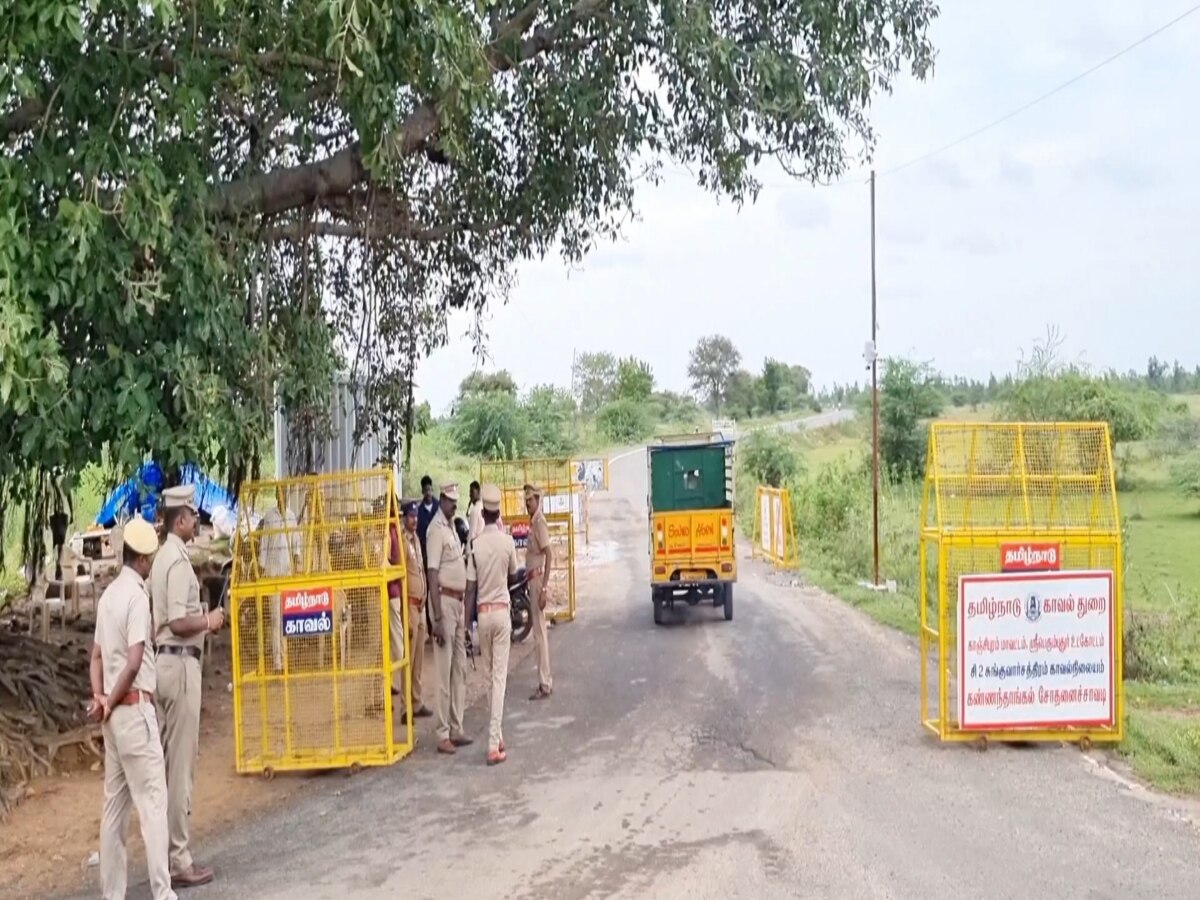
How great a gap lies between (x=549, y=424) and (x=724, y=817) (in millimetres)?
46034

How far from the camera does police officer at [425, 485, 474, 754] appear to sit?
31.8ft

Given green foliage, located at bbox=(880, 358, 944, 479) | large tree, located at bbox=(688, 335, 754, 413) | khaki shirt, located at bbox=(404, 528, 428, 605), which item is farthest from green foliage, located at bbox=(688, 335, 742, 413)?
khaki shirt, located at bbox=(404, 528, 428, 605)

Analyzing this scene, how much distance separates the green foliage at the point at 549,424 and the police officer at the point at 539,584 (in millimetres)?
33362

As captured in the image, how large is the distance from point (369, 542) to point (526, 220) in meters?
4.94

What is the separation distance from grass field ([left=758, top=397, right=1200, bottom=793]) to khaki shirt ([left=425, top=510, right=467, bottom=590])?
5.66 metres

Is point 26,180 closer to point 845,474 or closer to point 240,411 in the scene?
point 240,411

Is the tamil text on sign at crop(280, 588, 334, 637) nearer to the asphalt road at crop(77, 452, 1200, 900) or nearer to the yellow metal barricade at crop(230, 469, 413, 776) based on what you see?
the yellow metal barricade at crop(230, 469, 413, 776)

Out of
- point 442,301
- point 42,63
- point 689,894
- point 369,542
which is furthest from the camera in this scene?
point 442,301

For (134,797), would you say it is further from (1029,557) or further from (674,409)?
(674,409)

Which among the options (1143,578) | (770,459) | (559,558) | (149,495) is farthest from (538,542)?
(770,459)

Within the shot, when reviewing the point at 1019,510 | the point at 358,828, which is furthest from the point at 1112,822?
the point at 358,828

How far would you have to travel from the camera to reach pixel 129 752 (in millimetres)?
6020

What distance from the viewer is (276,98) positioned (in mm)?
9938

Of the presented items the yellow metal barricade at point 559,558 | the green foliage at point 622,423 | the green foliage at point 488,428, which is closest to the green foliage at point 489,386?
the green foliage at point 488,428
